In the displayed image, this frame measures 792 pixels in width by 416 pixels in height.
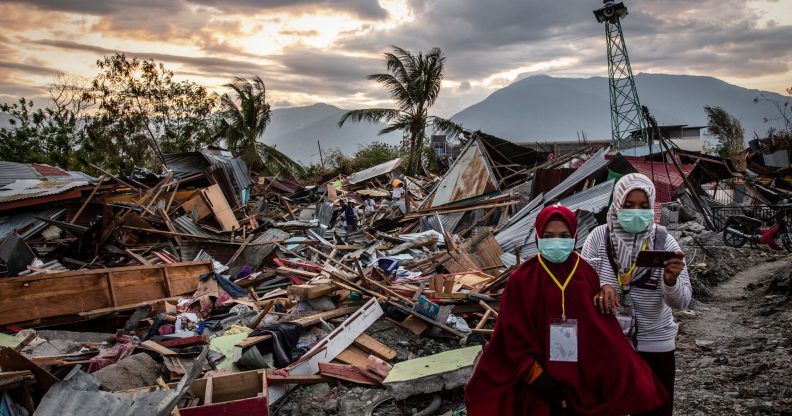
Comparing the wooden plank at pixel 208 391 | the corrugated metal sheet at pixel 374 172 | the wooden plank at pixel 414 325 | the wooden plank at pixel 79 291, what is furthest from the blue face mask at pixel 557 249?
the corrugated metal sheet at pixel 374 172

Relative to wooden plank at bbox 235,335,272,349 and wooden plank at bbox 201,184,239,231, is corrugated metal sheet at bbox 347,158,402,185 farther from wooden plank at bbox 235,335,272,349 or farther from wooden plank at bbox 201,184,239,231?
wooden plank at bbox 235,335,272,349

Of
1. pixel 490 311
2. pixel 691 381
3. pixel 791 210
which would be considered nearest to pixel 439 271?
pixel 490 311

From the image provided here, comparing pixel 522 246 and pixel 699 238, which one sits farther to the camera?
pixel 699 238

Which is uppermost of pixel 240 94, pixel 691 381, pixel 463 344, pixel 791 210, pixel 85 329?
pixel 240 94

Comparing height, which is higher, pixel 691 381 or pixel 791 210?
pixel 791 210

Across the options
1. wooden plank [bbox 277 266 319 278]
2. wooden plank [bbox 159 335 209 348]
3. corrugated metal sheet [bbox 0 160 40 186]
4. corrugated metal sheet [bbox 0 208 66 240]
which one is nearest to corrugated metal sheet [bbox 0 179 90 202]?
corrugated metal sheet [bbox 0 208 66 240]

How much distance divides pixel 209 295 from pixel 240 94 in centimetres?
1649

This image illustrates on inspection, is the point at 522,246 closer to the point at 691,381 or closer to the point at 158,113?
the point at 691,381

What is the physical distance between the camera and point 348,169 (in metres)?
24.0

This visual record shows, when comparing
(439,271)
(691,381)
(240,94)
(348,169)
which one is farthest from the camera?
(348,169)

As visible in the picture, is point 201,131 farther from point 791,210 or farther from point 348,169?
point 791,210

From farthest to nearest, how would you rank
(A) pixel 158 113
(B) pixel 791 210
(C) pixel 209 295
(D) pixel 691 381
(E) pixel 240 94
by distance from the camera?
(A) pixel 158 113
(E) pixel 240 94
(B) pixel 791 210
(C) pixel 209 295
(D) pixel 691 381

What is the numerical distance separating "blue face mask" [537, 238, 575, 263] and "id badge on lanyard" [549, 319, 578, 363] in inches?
10.5

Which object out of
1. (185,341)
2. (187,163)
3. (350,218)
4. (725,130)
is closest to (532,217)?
(350,218)
